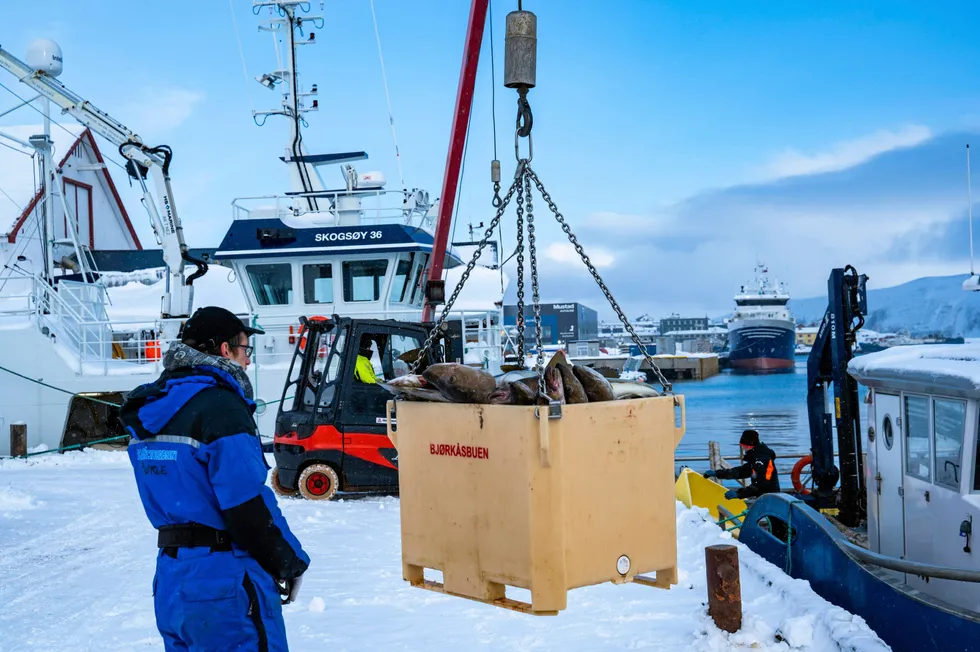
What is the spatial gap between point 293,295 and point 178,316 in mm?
2826

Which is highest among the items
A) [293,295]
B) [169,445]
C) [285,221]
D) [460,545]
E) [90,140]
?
[90,140]

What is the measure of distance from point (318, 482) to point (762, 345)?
3275 inches

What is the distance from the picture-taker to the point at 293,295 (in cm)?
1845

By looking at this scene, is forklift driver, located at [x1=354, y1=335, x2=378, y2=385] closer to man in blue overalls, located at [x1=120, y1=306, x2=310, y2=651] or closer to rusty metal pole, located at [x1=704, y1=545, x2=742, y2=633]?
rusty metal pole, located at [x1=704, y1=545, x2=742, y2=633]

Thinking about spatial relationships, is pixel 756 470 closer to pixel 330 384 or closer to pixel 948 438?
pixel 948 438

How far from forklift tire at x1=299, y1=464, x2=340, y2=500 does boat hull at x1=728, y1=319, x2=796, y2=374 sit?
7998 cm

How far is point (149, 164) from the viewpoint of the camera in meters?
19.7

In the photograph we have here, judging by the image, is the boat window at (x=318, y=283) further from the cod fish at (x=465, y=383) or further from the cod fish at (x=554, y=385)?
the cod fish at (x=554, y=385)

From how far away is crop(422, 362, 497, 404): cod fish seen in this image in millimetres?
4020

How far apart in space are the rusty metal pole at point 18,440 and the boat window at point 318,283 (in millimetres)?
5737

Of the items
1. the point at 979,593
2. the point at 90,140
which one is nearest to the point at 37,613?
the point at 979,593

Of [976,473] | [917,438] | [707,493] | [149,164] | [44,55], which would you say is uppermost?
[44,55]

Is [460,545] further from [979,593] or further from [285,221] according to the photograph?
[285,221]

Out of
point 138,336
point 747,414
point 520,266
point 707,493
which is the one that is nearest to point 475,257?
point 520,266
